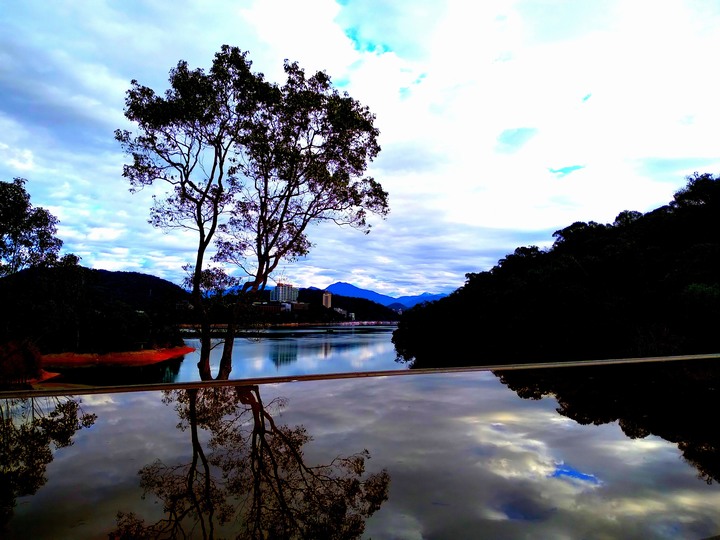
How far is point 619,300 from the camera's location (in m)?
19.6

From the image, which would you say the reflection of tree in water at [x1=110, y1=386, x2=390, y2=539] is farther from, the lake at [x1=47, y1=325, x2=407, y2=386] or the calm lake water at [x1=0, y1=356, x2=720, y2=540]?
the lake at [x1=47, y1=325, x2=407, y2=386]

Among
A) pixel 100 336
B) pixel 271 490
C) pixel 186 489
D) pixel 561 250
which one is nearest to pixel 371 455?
pixel 271 490

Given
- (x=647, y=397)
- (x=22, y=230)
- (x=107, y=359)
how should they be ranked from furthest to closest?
(x=107, y=359) < (x=22, y=230) < (x=647, y=397)

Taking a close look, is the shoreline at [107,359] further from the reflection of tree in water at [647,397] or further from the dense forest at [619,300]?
the reflection of tree in water at [647,397]

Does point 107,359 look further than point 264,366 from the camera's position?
No

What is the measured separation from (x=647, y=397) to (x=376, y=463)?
2.16 metres

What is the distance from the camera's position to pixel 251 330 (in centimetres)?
1081

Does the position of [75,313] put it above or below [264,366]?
above

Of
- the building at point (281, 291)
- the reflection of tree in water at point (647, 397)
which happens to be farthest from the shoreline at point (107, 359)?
the reflection of tree in water at point (647, 397)

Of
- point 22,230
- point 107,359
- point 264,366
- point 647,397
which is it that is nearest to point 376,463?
point 647,397

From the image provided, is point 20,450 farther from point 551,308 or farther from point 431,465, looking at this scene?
point 551,308

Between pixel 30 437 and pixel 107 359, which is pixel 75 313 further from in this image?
pixel 30 437

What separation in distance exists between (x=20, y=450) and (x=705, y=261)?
23045mm

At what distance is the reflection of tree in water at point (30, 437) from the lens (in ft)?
5.24
